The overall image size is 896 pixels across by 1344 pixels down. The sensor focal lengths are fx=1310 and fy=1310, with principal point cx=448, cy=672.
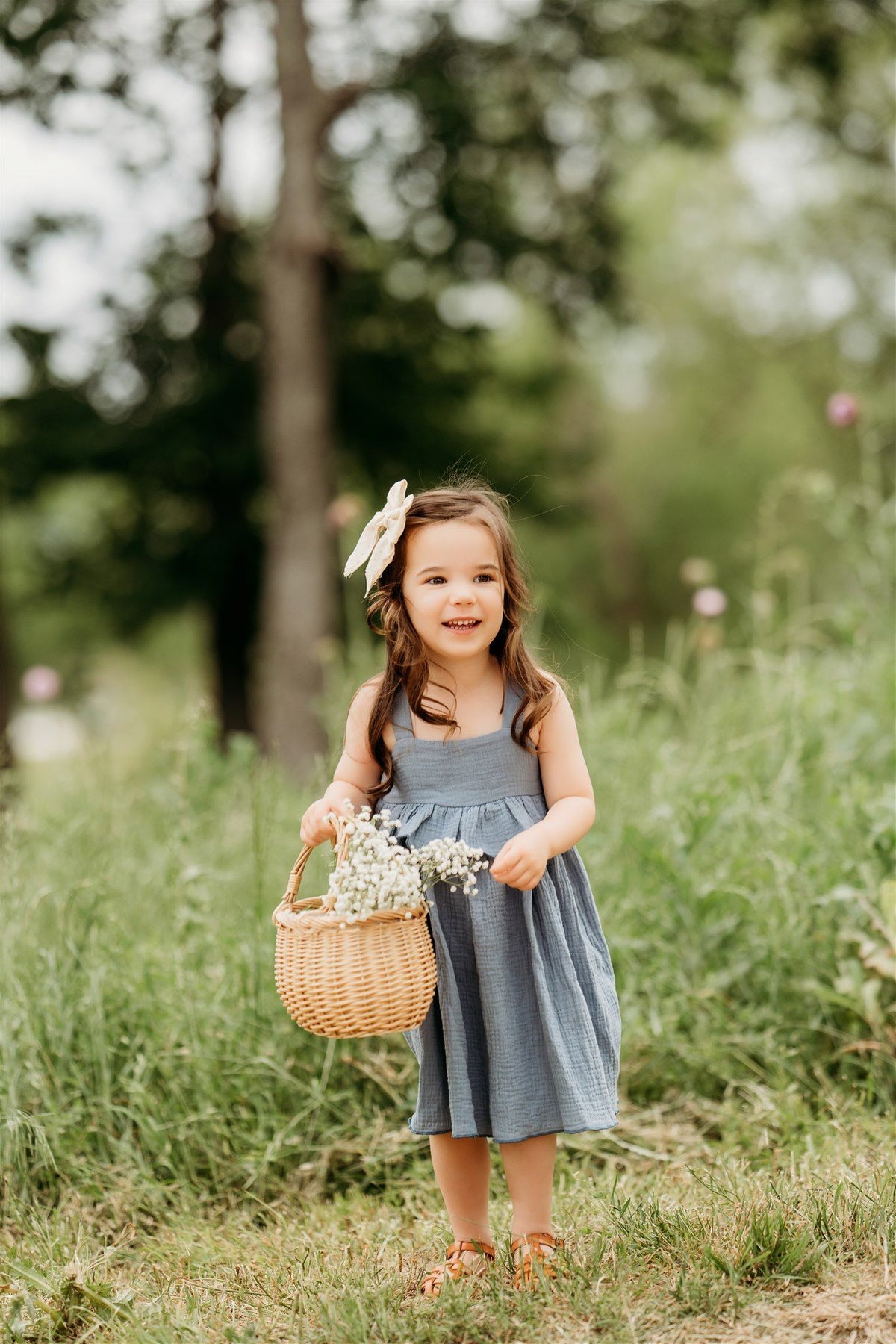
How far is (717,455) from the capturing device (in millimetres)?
17516

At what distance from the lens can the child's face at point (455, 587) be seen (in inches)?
99.4

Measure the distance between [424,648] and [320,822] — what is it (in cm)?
42

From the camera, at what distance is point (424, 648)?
265cm

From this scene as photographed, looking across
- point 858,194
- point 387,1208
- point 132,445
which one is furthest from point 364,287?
point 387,1208

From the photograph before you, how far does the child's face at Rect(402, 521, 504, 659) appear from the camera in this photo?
Result: 8.29 feet

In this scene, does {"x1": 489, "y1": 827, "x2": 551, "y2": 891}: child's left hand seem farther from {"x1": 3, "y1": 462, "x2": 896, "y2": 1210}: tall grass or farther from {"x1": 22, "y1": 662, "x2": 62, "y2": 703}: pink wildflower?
{"x1": 22, "y1": 662, "x2": 62, "y2": 703}: pink wildflower

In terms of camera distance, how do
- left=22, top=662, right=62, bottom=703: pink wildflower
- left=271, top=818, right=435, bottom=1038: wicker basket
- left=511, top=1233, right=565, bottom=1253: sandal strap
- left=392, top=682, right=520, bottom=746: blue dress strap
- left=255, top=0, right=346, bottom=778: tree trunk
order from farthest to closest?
left=255, top=0, right=346, bottom=778: tree trunk < left=22, top=662, right=62, bottom=703: pink wildflower < left=392, top=682, right=520, bottom=746: blue dress strap < left=511, top=1233, right=565, bottom=1253: sandal strap < left=271, top=818, right=435, bottom=1038: wicker basket

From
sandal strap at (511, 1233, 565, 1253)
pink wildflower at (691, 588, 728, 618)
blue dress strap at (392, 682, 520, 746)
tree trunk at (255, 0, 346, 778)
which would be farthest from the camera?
tree trunk at (255, 0, 346, 778)

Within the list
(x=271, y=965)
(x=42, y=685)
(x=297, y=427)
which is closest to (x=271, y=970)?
(x=271, y=965)

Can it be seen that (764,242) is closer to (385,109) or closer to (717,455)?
(717,455)

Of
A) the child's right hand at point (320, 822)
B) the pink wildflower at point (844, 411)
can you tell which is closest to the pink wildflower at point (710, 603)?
the pink wildflower at point (844, 411)

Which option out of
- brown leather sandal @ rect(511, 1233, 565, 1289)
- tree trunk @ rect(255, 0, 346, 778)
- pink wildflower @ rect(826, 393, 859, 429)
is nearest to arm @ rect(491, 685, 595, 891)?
brown leather sandal @ rect(511, 1233, 565, 1289)

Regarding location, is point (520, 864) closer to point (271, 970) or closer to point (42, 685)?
point (271, 970)

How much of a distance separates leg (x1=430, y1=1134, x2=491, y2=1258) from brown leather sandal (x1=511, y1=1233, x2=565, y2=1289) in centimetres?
13
